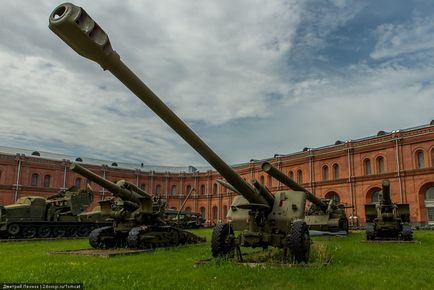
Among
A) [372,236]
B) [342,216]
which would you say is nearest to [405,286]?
[372,236]

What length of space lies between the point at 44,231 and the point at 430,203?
32473 millimetres

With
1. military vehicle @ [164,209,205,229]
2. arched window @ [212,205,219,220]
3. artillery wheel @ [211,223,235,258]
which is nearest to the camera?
artillery wheel @ [211,223,235,258]

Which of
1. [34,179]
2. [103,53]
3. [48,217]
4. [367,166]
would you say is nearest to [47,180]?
[34,179]

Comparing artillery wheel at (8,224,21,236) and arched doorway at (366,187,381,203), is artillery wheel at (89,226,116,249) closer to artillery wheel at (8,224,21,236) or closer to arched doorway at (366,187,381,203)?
artillery wheel at (8,224,21,236)

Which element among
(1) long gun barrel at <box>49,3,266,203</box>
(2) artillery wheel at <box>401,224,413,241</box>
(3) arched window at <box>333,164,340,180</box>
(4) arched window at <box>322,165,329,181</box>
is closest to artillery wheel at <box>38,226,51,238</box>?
(1) long gun barrel at <box>49,3,266,203</box>

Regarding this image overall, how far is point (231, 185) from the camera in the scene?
10.1 meters

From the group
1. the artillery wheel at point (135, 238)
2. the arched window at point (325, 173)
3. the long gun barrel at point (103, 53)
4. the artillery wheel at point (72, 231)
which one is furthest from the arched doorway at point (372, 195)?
the long gun barrel at point (103, 53)

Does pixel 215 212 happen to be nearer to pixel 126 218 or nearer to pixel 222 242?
pixel 126 218

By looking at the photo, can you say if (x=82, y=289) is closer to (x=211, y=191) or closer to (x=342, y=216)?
(x=342, y=216)

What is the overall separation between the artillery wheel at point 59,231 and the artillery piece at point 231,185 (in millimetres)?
16076

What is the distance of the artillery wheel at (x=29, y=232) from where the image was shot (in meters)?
22.7

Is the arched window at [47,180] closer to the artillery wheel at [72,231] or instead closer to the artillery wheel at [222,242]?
the artillery wheel at [72,231]

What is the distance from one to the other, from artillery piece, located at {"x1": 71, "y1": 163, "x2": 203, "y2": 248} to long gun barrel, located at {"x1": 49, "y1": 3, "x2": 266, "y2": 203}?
24.1 feet

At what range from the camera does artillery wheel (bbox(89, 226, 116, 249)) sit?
14.6 m
